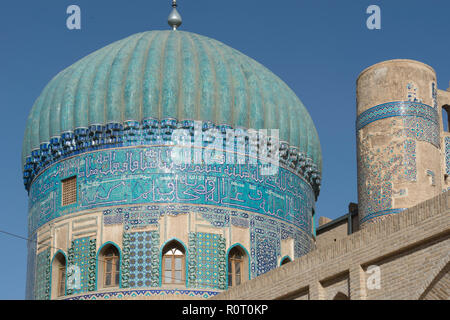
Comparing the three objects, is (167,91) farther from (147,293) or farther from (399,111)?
(399,111)

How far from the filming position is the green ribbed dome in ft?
47.9

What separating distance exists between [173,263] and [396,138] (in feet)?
10.8

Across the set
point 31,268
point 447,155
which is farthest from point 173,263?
point 447,155

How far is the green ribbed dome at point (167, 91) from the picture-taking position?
47.9 ft

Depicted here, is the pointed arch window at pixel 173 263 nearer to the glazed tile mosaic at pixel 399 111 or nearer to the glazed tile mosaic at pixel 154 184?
the glazed tile mosaic at pixel 154 184

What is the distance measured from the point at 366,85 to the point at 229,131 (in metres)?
2.15

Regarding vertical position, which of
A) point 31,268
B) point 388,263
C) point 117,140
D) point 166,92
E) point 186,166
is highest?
point 166,92

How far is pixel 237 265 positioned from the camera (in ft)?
46.7

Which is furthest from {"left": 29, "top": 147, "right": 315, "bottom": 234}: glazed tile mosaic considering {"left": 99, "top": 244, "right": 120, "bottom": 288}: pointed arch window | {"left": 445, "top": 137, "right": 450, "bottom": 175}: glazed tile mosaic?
{"left": 445, "top": 137, "right": 450, "bottom": 175}: glazed tile mosaic

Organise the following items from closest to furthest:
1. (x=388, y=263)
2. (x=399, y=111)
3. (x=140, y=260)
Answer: (x=388, y=263)
(x=399, y=111)
(x=140, y=260)

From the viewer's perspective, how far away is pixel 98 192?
14.3 m

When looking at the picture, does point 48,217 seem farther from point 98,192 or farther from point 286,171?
point 286,171
